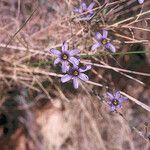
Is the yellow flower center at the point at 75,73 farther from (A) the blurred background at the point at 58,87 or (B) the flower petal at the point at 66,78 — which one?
(A) the blurred background at the point at 58,87

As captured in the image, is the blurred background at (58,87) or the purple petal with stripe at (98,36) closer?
the purple petal with stripe at (98,36)

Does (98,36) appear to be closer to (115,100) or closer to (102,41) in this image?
(102,41)

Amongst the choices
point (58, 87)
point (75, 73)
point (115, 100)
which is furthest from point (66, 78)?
point (58, 87)

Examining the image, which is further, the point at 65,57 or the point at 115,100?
the point at 115,100

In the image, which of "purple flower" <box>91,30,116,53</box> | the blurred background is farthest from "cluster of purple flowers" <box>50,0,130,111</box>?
the blurred background

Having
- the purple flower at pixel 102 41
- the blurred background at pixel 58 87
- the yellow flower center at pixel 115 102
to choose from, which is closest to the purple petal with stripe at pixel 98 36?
the purple flower at pixel 102 41

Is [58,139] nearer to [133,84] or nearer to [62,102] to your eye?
[62,102]

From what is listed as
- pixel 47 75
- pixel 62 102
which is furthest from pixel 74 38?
pixel 62 102

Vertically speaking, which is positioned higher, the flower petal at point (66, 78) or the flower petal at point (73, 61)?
the flower petal at point (73, 61)

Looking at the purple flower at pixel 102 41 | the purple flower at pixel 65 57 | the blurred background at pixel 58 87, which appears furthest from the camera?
the blurred background at pixel 58 87

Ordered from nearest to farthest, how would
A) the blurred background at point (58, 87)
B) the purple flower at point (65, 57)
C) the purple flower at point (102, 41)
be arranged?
A: 1. the purple flower at point (65, 57)
2. the purple flower at point (102, 41)
3. the blurred background at point (58, 87)

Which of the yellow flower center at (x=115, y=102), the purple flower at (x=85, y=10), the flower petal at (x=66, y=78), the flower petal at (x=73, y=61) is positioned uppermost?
the purple flower at (x=85, y=10)
